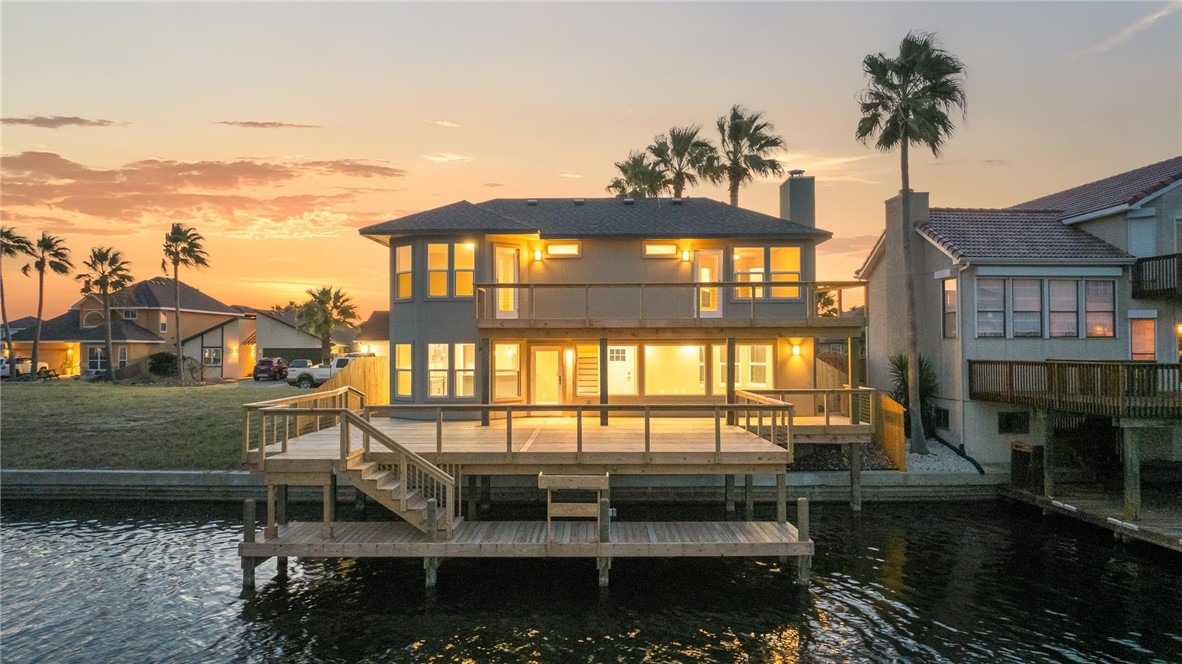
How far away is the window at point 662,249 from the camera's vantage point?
892 inches

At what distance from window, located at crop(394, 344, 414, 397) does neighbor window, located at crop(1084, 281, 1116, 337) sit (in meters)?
23.3

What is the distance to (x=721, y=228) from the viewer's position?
74.0 ft

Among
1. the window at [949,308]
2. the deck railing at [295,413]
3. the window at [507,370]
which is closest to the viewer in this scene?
the deck railing at [295,413]

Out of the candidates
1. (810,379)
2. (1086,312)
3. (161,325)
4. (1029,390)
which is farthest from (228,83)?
(161,325)

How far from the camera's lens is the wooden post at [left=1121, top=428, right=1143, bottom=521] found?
16.7m

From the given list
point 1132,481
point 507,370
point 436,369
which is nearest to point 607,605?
point 507,370

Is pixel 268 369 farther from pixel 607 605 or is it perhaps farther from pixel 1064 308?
pixel 1064 308

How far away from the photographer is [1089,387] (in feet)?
60.0

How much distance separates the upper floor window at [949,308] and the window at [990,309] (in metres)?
0.80

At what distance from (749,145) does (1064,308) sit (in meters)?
18.8

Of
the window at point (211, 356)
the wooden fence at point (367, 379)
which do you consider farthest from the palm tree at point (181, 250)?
the wooden fence at point (367, 379)

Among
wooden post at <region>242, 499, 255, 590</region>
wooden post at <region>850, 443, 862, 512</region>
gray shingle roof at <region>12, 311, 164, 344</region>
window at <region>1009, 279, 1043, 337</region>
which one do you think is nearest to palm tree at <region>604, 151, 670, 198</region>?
window at <region>1009, 279, 1043, 337</region>

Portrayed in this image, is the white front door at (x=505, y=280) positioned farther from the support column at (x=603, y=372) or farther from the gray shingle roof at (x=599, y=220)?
the support column at (x=603, y=372)

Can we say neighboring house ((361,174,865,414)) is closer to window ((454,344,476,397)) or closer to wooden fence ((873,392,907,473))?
window ((454,344,476,397))
